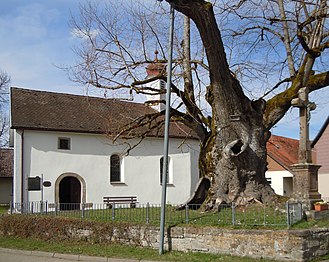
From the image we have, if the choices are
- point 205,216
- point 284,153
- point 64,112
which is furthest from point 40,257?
point 284,153

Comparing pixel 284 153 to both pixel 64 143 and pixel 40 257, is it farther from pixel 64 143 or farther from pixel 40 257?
pixel 40 257

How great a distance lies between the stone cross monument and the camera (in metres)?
13.6

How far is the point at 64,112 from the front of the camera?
30.3 meters

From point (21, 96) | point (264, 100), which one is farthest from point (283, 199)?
point (21, 96)

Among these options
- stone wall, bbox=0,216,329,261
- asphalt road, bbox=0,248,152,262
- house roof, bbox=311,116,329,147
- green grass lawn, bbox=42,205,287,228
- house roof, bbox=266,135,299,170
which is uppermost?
house roof, bbox=311,116,329,147

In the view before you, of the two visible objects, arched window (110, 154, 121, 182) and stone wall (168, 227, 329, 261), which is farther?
arched window (110, 154, 121, 182)

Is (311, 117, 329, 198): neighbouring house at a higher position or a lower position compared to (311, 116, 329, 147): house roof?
lower

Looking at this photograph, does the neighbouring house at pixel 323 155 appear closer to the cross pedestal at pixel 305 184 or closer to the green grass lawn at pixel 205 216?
the cross pedestal at pixel 305 184

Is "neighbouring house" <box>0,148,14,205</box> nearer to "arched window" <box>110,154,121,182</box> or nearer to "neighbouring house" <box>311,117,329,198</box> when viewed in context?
"arched window" <box>110,154,121,182</box>

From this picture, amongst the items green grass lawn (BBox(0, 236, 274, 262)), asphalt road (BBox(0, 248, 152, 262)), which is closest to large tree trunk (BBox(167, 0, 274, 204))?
green grass lawn (BBox(0, 236, 274, 262))

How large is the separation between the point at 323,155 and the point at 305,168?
23615mm

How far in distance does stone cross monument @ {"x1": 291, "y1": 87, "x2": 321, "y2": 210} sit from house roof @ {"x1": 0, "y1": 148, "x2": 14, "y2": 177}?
37.9m

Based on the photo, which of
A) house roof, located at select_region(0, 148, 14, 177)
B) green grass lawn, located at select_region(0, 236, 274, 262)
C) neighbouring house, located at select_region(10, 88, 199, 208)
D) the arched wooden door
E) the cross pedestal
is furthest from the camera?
house roof, located at select_region(0, 148, 14, 177)

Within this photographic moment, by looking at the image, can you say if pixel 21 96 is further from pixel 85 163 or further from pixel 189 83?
pixel 189 83
